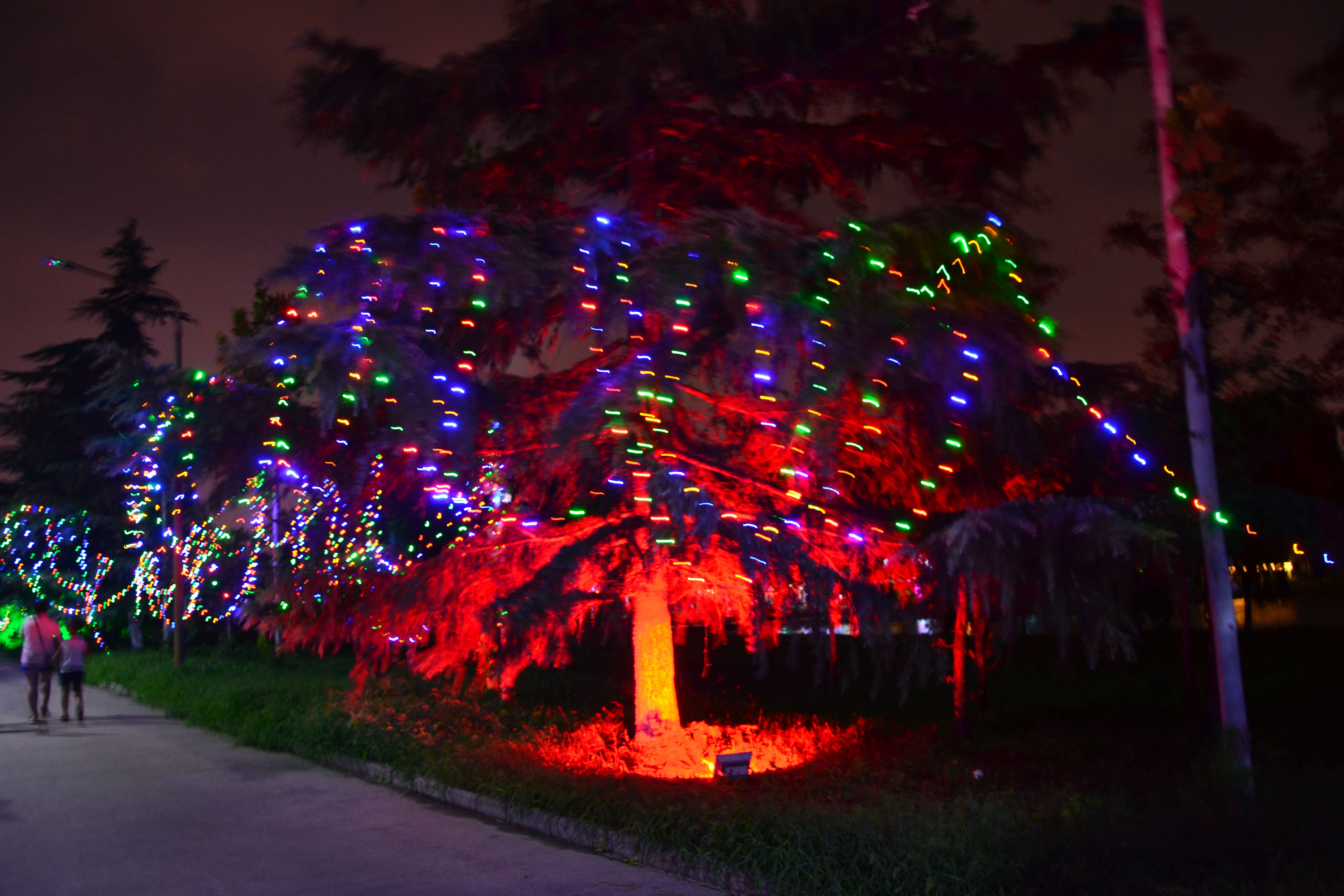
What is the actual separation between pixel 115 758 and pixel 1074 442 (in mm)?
10391

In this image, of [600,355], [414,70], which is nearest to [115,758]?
[600,355]

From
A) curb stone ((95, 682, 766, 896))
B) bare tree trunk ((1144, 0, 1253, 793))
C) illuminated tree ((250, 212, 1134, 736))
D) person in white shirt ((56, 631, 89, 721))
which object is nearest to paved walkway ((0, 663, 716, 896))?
curb stone ((95, 682, 766, 896))

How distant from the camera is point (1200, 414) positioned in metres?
7.70

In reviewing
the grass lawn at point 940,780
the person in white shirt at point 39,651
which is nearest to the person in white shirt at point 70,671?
the person in white shirt at point 39,651

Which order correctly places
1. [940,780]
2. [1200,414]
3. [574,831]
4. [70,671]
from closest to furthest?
[1200,414]
[574,831]
[940,780]
[70,671]

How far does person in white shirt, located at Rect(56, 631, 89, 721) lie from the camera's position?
15.3 m

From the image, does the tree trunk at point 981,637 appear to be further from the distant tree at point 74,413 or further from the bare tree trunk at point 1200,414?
the distant tree at point 74,413

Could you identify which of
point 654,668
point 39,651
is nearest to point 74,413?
point 39,651

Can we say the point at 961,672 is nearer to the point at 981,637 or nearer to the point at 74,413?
the point at 981,637

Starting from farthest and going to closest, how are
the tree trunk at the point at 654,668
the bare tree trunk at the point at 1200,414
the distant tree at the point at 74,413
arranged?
the distant tree at the point at 74,413, the tree trunk at the point at 654,668, the bare tree trunk at the point at 1200,414

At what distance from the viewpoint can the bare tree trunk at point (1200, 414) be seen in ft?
23.9

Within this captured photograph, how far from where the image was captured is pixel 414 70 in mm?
10672

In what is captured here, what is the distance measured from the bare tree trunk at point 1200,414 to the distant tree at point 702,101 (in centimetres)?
197

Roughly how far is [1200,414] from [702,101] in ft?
18.5
